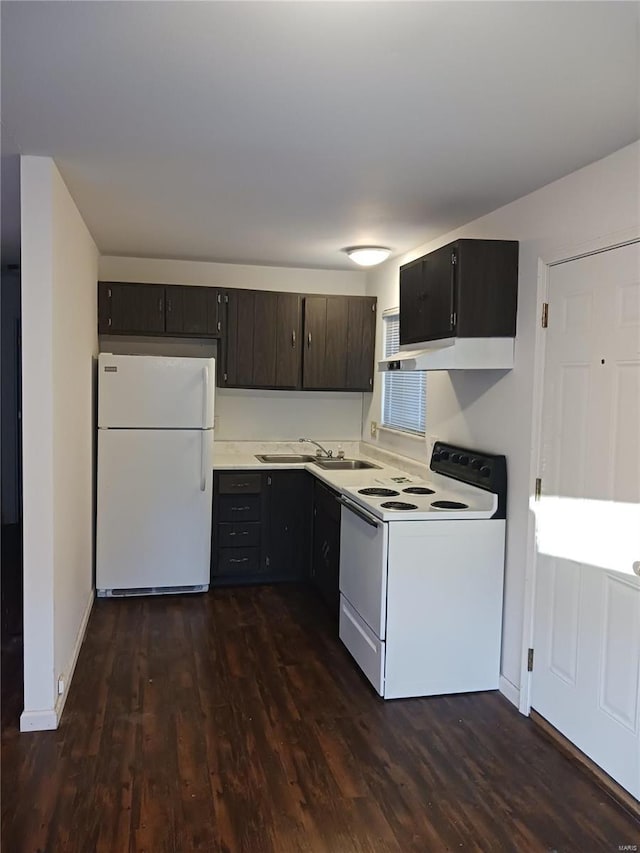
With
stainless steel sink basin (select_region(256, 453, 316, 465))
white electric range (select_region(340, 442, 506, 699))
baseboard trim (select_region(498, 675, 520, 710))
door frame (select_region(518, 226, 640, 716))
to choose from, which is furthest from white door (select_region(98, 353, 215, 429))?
baseboard trim (select_region(498, 675, 520, 710))

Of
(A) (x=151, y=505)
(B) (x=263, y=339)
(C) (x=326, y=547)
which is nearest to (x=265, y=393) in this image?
(B) (x=263, y=339)

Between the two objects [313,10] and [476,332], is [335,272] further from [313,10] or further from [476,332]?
[313,10]

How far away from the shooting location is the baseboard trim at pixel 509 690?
10.1 ft

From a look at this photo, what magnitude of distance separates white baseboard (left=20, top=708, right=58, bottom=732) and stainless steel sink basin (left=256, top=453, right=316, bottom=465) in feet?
7.71

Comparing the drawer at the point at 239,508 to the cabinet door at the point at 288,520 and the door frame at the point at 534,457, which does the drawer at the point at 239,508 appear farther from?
the door frame at the point at 534,457

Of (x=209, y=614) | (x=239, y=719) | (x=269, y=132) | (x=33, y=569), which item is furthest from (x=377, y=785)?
(x=269, y=132)

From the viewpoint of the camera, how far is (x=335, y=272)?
17.6 feet

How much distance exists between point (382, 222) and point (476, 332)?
932 mm

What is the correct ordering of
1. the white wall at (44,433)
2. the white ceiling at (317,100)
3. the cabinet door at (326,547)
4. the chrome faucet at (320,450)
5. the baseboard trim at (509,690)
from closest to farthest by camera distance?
the white ceiling at (317,100) → the white wall at (44,433) → the baseboard trim at (509,690) → the cabinet door at (326,547) → the chrome faucet at (320,450)

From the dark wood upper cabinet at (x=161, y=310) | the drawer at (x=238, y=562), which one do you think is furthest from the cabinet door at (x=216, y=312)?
the drawer at (x=238, y=562)

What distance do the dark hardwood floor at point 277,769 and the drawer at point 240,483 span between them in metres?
1.26

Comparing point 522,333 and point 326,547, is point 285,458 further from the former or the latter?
point 522,333

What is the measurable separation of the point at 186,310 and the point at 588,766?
373cm

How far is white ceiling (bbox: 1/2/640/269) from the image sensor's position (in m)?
1.59
